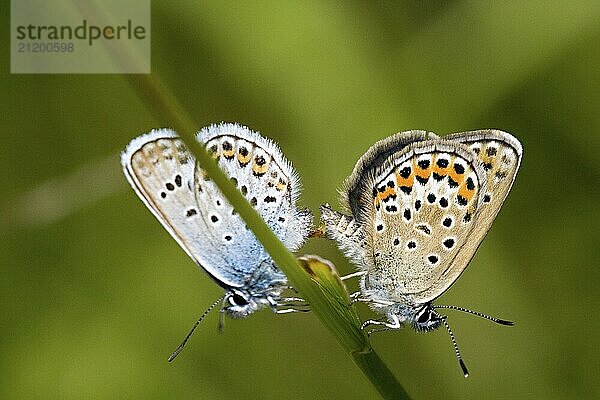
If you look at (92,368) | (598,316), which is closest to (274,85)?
(92,368)

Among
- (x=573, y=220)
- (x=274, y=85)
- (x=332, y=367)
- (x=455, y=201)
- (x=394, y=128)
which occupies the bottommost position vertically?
(x=332, y=367)

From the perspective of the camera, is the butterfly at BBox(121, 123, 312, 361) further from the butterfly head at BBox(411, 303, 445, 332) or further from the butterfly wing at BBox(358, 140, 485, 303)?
the butterfly head at BBox(411, 303, 445, 332)

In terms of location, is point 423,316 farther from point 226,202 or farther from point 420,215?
point 226,202

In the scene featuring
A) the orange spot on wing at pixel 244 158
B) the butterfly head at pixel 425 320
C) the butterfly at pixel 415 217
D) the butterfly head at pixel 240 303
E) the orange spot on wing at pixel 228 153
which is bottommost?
the butterfly head at pixel 425 320

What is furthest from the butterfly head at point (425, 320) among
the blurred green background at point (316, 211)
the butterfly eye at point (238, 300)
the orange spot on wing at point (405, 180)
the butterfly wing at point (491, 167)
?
the blurred green background at point (316, 211)

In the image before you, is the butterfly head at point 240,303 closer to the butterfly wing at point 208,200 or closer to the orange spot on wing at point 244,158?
the butterfly wing at point 208,200

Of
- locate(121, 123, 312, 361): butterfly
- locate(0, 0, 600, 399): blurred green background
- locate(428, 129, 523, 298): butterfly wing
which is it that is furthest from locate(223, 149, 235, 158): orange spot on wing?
locate(0, 0, 600, 399): blurred green background

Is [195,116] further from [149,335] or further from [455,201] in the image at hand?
[455,201]
